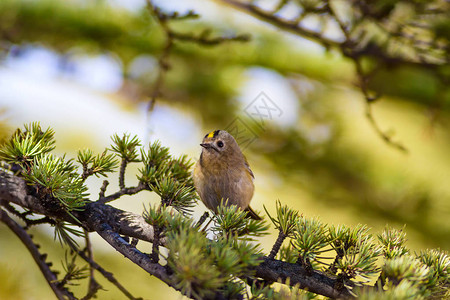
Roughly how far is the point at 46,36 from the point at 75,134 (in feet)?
1.66

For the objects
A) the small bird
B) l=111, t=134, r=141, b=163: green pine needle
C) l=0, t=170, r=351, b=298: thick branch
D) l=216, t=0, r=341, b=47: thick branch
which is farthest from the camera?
l=216, t=0, r=341, b=47: thick branch

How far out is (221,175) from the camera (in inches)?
44.5

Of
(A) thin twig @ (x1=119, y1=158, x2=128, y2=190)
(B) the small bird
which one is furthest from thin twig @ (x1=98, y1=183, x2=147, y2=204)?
(B) the small bird

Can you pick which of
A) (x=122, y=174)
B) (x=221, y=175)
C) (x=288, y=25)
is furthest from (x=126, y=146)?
(x=288, y=25)

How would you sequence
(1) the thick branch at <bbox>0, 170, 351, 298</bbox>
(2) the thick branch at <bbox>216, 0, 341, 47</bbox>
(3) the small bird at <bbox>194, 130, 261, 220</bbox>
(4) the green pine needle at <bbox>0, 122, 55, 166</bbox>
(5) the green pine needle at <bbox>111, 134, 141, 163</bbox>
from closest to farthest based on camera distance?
(1) the thick branch at <bbox>0, 170, 351, 298</bbox> → (4) the green pine needle at <bbox>0, 122, 55, 166</bbox> → (5) the green pine needle at <bbox>111, 134, 141, 163</bbox> → (3) the small bird at <bbox>194, 130, 261, 220</bbox> → (2) the thick branch at <bbox>216, 0, 341, 47</bbox>

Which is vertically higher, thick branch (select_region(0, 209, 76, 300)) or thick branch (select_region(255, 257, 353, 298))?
thick branch (select_region(255, 257, 353, 298))

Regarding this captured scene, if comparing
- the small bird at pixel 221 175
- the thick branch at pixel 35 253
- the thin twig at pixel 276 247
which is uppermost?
the small bird at pixel 221 175

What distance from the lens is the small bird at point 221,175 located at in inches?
42.8

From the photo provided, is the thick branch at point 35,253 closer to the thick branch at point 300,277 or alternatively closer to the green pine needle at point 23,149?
the green pine needle at point 23,149

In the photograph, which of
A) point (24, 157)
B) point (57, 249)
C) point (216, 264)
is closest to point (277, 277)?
point (216, 264)

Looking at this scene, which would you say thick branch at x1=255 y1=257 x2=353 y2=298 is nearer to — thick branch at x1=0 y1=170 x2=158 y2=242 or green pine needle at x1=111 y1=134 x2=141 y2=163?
thick branch at x1=0 y1=170 x2=158 y2=242

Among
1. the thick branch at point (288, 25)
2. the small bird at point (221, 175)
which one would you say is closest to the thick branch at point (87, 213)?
the small bird at point (221, 175)

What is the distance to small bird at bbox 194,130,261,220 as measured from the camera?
3.57 feet

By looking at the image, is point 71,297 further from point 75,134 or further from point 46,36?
point 46,36
